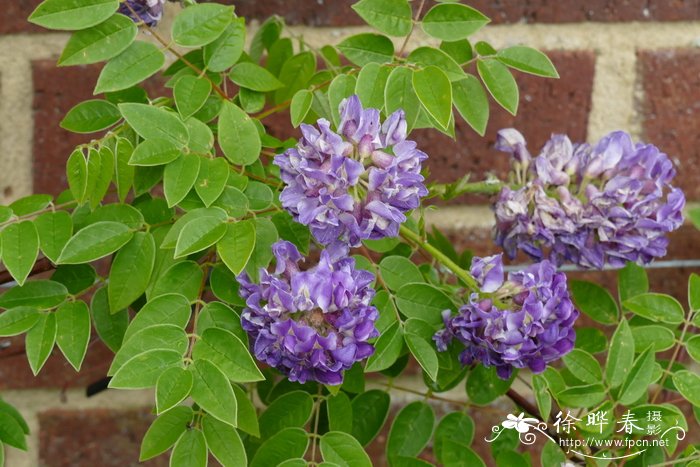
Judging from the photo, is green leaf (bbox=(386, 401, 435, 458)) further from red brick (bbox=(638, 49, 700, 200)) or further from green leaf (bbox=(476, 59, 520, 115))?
red brick (bbox=(638, 49, 700, 200))

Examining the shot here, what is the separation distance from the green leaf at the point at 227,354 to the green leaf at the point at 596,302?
1.06 feet

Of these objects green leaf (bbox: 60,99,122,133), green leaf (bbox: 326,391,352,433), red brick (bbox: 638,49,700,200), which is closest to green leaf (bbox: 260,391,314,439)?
green leaf (bbox: 326,391,352,433)

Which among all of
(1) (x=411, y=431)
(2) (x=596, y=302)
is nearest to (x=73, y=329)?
(1) (x=411, y=431)

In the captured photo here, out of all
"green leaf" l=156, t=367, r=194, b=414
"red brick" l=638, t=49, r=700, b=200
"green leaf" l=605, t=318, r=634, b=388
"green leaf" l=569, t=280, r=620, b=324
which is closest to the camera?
"green leaf" l=156, t=367, r=194, b=414

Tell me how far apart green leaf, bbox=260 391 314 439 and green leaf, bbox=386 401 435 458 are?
0.29ft

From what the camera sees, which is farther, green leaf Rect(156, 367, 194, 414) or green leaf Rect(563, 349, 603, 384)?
green leaf Rect(563, 349, 603, 384)

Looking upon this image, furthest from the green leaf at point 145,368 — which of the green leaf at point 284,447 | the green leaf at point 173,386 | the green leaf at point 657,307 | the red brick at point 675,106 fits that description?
the red brick at point 675,106

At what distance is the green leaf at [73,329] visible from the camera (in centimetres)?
51

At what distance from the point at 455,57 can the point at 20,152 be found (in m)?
0.40

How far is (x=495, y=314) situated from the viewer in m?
0.50

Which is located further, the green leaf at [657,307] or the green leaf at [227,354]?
the green leaf at [657,307]

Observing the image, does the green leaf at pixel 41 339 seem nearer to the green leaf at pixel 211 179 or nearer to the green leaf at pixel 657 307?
the green leaf at pixel 211 179

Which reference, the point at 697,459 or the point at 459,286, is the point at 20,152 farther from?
the point at 697,459

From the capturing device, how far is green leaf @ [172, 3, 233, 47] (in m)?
0.54
